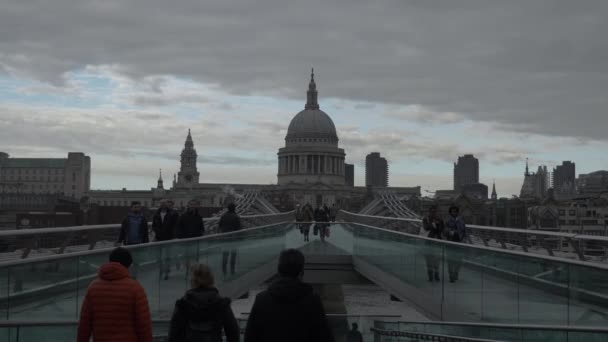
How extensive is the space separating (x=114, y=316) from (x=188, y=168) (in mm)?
184631

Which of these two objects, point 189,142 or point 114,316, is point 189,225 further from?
point 189,142

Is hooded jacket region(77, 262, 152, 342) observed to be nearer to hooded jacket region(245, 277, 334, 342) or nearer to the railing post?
hooded jacket region(245, 277, 334, 342)

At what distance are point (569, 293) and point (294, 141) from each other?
165736 mm

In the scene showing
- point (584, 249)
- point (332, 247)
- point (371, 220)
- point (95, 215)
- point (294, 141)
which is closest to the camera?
point (584, 249)

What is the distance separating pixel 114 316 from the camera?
6.68 metres

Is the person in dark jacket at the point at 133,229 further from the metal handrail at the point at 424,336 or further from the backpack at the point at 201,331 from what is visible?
the backpack at the point at 201,331

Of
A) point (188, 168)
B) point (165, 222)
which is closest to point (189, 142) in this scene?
point (188, 168)

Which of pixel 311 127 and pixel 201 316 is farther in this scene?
pixel 311 127

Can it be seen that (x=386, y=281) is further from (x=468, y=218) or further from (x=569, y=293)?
(x=468, y=218)

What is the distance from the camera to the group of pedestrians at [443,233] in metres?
12.4

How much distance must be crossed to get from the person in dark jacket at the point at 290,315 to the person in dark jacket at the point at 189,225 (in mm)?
10499

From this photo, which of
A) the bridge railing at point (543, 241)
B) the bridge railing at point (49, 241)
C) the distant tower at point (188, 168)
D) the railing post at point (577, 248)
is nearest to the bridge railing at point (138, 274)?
the bridge railing at point (49, 241)

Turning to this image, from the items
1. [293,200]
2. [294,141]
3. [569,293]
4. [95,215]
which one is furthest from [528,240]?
[294,141]

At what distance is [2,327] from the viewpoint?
7117 mm
